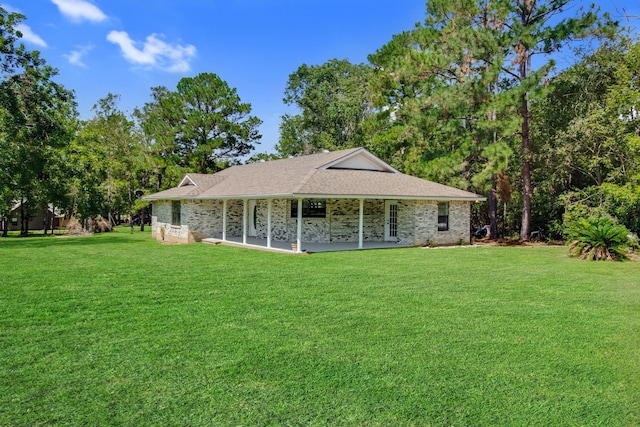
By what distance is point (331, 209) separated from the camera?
60.1 feet

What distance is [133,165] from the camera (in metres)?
32.5

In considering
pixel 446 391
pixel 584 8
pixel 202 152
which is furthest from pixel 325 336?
pixel 202 152

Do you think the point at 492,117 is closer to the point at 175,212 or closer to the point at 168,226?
the point at 175,212

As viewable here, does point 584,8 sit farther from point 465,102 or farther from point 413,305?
point 413,305

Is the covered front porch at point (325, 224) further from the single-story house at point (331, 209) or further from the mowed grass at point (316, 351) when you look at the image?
the mowed grass at point (316, 351)

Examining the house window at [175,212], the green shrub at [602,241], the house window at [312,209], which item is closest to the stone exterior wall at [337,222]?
the house window at [312,209]

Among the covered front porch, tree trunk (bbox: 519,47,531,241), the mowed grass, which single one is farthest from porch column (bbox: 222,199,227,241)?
tree trunk (bbox: 519,47,531,241)

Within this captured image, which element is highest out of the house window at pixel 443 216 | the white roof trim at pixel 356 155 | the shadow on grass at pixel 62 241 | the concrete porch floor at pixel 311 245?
the white roof trim at pixel 356 155

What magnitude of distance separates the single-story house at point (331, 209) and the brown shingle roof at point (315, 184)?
41mm

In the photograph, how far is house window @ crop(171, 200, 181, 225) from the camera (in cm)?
2133

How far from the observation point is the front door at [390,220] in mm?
19281

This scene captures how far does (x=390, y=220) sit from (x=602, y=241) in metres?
7.91

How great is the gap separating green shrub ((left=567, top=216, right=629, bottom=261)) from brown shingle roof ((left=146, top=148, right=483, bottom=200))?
5.23 m

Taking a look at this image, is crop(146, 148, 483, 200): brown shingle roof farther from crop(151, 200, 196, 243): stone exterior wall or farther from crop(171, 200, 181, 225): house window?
crop(151, 200, 196, 243): stone exterior wall
